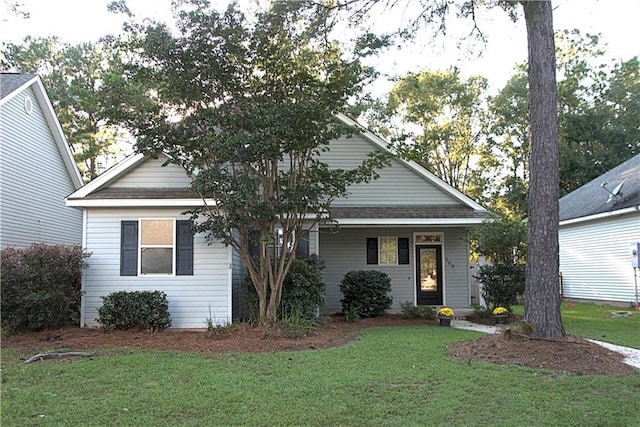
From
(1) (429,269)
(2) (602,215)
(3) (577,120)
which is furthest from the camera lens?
(3) (577,120)

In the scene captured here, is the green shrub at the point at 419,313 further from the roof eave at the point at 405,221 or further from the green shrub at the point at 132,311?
the green shrub at the point at 132,311

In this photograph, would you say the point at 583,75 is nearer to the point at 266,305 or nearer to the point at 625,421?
the point at 266,305

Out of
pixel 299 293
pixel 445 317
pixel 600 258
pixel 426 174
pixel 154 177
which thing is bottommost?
pixel 445 317

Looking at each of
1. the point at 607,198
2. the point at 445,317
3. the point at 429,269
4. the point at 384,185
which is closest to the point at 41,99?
the point at 384,185

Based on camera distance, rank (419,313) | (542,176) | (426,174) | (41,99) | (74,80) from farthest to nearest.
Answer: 1. (74,80)
2. (41,99)
3. (426,174)
4. (419,313)
5. (542,176)

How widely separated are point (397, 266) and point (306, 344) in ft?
22.0

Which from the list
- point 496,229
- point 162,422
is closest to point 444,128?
point 496,229

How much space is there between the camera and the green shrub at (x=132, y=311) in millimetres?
Answer: 10469

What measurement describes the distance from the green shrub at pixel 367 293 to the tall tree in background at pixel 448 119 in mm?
19809

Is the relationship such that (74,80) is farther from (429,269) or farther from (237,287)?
(429,269)

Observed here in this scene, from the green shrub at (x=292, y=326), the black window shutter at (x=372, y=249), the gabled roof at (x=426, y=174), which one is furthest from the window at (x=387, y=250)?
the green shrub at (x=292, y=326)

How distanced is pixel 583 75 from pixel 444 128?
8.72 metres

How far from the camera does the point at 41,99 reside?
16.4 metres

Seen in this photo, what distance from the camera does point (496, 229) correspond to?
13.2 m
